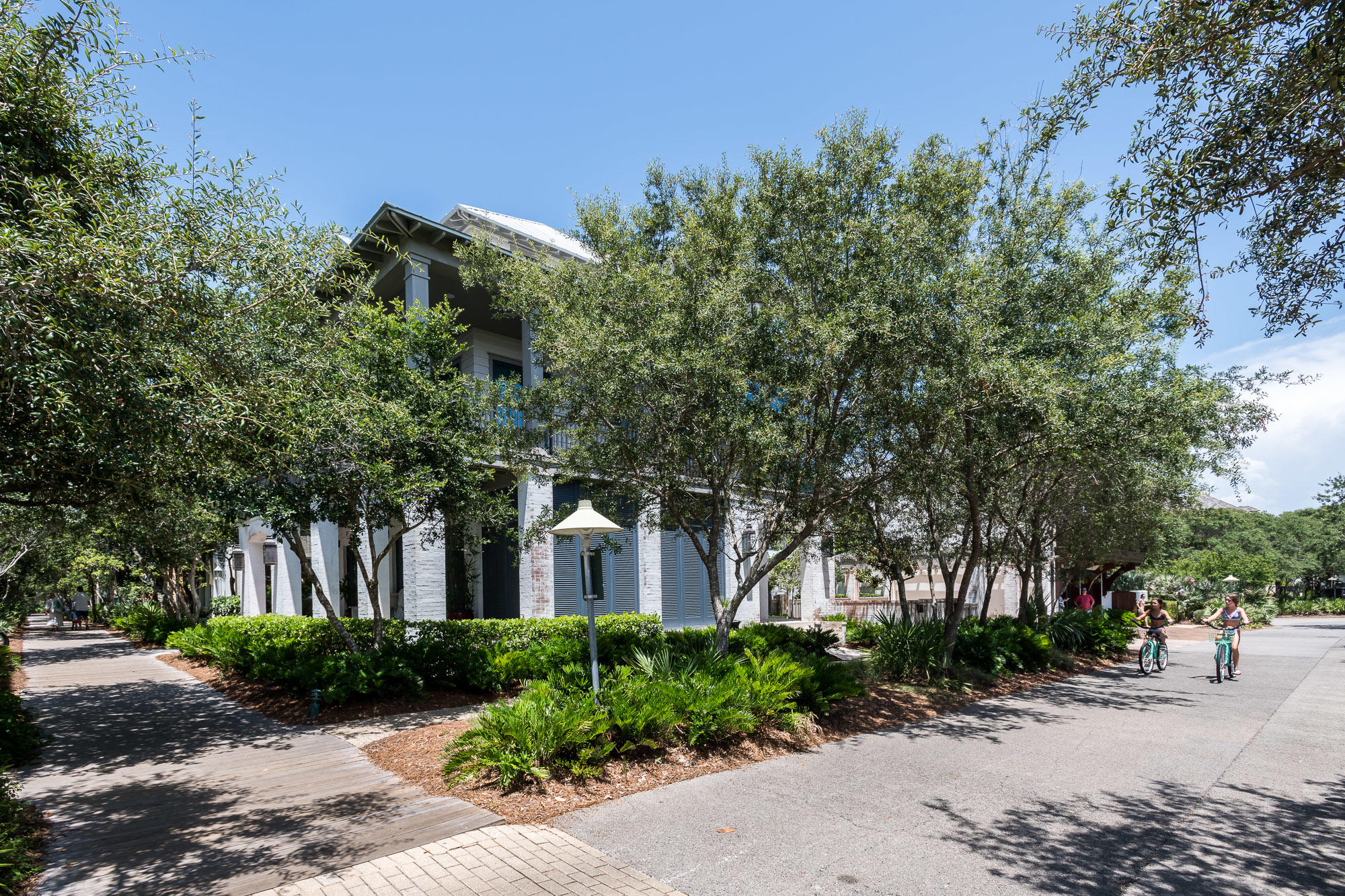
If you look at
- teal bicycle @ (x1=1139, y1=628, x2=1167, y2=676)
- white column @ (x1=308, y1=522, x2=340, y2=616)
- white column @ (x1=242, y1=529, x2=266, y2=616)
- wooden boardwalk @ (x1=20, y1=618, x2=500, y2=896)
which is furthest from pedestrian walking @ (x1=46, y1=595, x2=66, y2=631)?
teal bicycle @ (x1=1139, y1=628, x2=1167, y2=676)

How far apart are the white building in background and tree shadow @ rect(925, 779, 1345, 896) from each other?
9.55 m

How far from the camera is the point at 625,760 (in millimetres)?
7355

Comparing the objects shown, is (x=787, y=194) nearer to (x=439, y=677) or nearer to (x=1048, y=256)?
(x=1048, y=256)

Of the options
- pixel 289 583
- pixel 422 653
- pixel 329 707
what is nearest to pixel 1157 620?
pixel 422 653

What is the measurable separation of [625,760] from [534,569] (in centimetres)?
918

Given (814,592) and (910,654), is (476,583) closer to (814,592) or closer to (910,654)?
(814,592)

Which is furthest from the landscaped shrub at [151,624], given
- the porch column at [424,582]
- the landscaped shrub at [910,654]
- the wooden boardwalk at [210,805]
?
the landscaped shrub at [910,654]

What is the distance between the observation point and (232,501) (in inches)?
400

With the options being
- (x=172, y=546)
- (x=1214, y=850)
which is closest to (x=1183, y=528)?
(x=1214, y=850)

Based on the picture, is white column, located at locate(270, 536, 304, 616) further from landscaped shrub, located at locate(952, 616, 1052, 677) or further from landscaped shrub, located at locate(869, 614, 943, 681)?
landscaped shrub, located at locate(952, 616, 1052, 677)

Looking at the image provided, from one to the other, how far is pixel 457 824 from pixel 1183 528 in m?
22.2

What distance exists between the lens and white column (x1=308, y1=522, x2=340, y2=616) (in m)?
19.0

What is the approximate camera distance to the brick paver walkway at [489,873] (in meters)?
4.70

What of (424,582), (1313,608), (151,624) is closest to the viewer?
(424,582)
